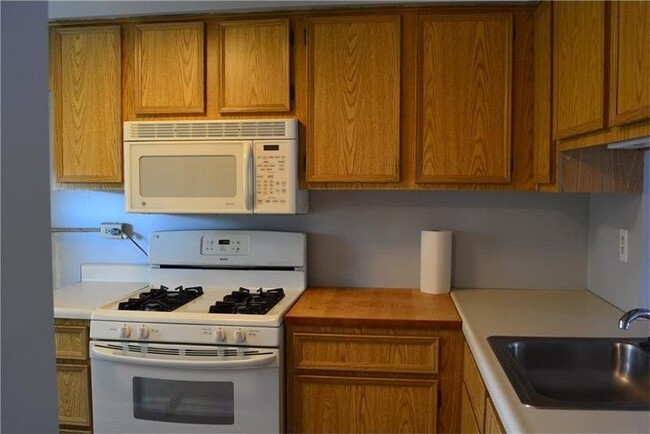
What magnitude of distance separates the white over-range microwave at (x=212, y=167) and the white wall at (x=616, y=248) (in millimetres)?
1320

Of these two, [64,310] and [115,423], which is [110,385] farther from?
[64,310]

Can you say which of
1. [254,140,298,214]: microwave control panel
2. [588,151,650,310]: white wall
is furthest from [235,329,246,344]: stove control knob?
[588,151,650,310]: white wall

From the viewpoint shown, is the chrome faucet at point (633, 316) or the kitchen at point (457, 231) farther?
the kitchen at point (457, 231)

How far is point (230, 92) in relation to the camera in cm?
216

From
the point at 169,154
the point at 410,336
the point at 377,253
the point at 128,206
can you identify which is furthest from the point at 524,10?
the point at 128,206

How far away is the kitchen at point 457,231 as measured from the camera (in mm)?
2283

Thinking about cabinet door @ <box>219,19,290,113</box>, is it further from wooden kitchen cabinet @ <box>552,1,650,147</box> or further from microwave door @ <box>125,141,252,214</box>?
wooden kitchen cabinet @ <box>552,1,650,147</box>

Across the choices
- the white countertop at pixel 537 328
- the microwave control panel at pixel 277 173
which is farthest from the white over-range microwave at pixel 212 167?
the white countertop at pixel 537 328

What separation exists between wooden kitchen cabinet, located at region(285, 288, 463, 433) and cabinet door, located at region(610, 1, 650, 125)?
95cm

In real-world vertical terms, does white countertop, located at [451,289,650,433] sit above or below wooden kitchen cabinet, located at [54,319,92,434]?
above

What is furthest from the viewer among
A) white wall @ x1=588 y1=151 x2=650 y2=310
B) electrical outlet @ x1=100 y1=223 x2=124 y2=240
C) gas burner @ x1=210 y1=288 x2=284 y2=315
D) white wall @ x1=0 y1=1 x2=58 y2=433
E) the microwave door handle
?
electrical outlet @ x1=100 y1=223 x2=124 y2=240

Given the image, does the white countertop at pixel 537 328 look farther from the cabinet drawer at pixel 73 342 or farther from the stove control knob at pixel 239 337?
the cabinet drawer at pixel 73 342

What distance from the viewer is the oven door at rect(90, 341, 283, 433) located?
184cm

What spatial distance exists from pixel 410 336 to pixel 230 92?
1.31m
